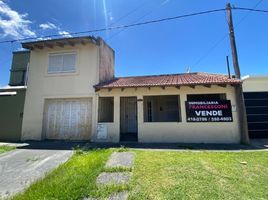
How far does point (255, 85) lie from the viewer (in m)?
12.8

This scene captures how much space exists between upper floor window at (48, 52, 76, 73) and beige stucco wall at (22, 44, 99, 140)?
0.29 m

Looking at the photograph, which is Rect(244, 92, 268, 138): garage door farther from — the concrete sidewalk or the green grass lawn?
the concrete sidewalk

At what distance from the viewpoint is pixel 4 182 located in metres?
5.14

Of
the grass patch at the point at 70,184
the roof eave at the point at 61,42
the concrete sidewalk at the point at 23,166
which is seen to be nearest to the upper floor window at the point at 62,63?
the roof eave at the point at 61,42

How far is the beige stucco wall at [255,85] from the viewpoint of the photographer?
12.6 m

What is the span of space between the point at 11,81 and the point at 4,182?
14653 millimetres

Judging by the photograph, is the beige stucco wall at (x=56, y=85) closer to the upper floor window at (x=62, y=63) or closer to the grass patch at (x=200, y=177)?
the upper floor window at (x=62, y=63)

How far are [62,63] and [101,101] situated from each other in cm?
375

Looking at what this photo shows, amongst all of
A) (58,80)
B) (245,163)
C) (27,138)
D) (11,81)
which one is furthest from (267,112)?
(11,81)

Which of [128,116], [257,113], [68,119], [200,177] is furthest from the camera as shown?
[128,116]

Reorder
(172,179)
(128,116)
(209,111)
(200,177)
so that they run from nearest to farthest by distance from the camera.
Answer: (172,179)
(200,177)
(209,111)
(128,116)

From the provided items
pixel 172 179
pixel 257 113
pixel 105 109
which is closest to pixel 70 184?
pixel 172 179

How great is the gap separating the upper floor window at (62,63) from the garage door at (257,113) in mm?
12095

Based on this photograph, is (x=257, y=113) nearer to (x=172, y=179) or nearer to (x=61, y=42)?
(x=172, y=179)
